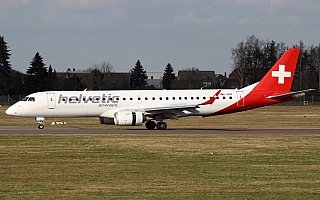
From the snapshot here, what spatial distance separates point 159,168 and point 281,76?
25.4m

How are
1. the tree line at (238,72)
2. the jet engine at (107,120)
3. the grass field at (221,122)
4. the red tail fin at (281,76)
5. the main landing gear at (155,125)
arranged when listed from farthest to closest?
the tree line at (238,72) → the grass field at (221,122) → the red tail fin at (281,76) → the main landing gear at (155,125) → the jet engine at (107,120)

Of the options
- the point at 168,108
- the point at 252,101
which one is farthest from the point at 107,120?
the point at 252,101

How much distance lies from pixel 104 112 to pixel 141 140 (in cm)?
1067

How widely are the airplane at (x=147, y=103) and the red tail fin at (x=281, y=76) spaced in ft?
0.21

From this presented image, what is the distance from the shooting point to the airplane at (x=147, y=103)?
138 feet

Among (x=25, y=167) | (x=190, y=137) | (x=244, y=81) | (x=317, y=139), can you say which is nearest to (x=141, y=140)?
(x=190, y=137)

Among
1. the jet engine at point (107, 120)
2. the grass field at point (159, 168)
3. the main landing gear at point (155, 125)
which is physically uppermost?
the jet engine at point (107, 120)

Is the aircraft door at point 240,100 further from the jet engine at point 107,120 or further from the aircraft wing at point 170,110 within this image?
the jet engine at point 107,120

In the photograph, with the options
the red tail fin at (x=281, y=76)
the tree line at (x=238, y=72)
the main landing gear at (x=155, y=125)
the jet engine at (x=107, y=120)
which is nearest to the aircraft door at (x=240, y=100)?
the red tail fin at (x=281, y=76)

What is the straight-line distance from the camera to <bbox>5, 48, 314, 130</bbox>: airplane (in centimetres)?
4219

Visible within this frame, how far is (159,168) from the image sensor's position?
2073 cm

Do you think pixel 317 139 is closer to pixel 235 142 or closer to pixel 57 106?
pixel 235 142

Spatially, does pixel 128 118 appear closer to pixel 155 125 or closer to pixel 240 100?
pixel 155 125

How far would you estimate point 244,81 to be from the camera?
127 metres
